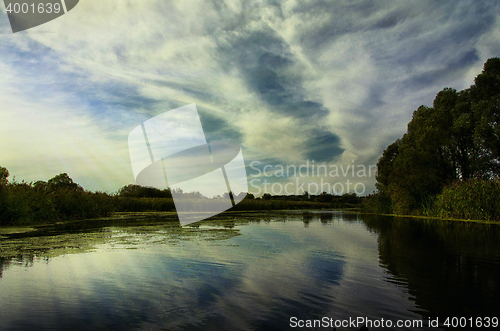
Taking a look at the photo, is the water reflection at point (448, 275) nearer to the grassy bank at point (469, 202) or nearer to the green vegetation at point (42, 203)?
the grassy bank at point (469, 202)

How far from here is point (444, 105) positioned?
2736 cm

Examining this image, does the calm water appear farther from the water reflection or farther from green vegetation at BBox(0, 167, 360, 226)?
green vegetation at BBox(0, 167, 360, 226)

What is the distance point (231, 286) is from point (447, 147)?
30367 millimetres

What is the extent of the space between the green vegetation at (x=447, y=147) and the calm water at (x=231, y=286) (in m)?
18.4

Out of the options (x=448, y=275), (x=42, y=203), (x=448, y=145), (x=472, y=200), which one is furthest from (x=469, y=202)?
(x=42, y=203)

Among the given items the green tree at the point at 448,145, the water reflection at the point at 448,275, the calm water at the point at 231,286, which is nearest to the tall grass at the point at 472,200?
the green tree at the point at 448,145

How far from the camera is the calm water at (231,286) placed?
3.00m

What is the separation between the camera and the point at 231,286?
411 cm

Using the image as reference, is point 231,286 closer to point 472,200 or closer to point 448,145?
point 472,200

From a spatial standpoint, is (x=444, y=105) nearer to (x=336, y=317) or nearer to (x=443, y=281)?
(x=443, y=281)

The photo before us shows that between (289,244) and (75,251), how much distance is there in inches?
217

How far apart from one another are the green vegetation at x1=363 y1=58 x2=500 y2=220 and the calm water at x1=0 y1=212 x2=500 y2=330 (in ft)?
60.4

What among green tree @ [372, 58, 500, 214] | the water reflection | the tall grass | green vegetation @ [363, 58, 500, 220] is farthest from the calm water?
green tree @ [372, 58, 500, 214]

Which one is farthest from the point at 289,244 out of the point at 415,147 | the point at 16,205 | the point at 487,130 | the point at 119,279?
the point at 415,147
